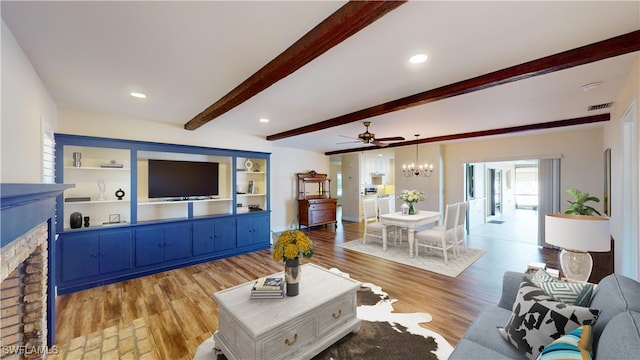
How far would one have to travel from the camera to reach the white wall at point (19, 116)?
5.27 ft

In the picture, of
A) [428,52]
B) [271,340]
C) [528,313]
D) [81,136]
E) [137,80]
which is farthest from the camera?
[81,136]

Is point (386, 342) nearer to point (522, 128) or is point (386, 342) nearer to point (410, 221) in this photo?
point (410, 221)

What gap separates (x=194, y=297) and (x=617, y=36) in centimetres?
467

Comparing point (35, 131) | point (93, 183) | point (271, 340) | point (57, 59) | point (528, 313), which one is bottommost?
point (271, 340)

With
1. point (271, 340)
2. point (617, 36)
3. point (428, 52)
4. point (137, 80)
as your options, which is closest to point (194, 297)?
point (271, 340)

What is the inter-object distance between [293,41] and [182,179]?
3.52m

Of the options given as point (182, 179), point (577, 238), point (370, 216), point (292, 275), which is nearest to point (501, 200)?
point (370, 216)

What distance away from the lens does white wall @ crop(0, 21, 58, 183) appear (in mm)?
1606

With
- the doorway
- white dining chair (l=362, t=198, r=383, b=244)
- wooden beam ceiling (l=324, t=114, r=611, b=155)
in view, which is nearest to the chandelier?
wooden beam ceiling (l=324, t=114, r=611, b=155)

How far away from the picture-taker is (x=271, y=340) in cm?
174

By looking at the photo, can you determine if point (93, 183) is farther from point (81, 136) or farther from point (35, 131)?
point (35, 131)

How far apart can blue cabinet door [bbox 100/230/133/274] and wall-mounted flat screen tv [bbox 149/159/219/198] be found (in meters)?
0.72

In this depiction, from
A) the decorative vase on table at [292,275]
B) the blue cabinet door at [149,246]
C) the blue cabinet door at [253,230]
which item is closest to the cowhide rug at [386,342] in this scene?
the decorative vase on table at [292,275]

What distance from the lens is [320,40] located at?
1.64 meters
